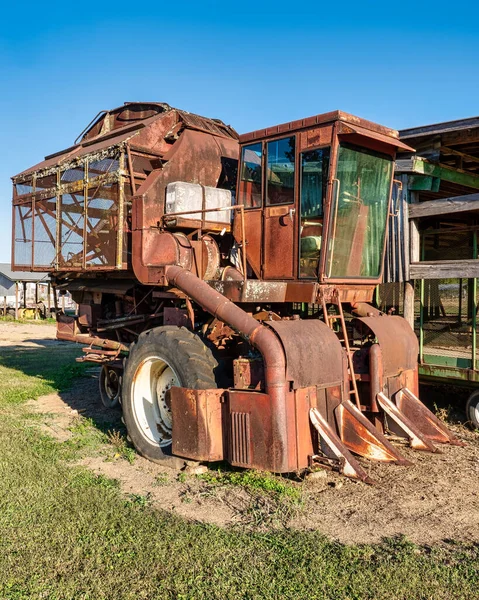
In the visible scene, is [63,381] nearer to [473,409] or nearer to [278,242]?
[278,242]

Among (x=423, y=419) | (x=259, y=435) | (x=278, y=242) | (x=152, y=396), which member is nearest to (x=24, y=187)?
(x=152, y=396)

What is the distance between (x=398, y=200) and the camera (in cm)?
809

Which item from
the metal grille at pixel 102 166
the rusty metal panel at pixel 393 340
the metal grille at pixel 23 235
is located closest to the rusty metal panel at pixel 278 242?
the rusty metal panel at pixel 393 340

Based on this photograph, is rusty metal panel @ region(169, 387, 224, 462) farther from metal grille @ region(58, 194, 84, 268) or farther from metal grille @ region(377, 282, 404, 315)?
metal grille @ region(377, 282, 404, 315)

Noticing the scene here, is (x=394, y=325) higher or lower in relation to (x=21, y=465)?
higher

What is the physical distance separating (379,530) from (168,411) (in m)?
2.73

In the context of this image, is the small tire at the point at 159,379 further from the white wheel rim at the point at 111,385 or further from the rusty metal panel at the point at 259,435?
the white wheel rim at the point at 111,385

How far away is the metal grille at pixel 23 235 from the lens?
924cm

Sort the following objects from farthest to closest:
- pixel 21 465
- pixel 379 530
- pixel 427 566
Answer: pixel 21 465 → pixel 379 530 → pixel 427 566

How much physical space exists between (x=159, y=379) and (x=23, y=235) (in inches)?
171

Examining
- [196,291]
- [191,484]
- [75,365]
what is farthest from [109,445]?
[75,365]

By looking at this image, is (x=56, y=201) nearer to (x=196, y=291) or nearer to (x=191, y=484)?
(x=196, y=291)

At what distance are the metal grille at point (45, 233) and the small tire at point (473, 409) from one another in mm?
6107

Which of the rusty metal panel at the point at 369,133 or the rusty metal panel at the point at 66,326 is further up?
the rusty metal panel at the point at 369,133
